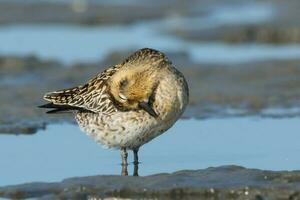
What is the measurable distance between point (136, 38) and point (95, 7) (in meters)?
3.99

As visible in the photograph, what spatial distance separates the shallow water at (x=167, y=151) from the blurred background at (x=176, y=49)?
0.25 feet

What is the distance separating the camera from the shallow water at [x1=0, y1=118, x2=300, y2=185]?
10391 millimetres

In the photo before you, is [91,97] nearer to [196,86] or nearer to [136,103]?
[136,103]

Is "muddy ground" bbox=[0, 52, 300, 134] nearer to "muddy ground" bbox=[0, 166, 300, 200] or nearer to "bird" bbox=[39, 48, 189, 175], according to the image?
"bird" bbox=[39, 48, 189, 175]

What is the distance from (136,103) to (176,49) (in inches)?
308

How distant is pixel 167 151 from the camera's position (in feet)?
36.6

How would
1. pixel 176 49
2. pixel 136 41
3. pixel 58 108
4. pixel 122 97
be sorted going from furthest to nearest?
pixel 136 41, pixel 176 49, pixel 58 108, pixel 122 97

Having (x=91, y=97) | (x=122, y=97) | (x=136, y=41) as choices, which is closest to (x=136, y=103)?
(x=122, y=97)

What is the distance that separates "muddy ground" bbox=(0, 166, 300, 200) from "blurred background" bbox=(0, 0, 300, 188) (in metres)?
0.90

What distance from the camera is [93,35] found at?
2008 cm

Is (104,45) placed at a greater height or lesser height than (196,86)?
greater

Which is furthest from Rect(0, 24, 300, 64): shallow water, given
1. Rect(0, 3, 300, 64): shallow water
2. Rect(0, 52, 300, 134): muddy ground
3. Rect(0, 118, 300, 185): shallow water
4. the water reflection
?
the water reflection

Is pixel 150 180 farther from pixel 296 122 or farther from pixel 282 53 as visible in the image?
pixel 282 53

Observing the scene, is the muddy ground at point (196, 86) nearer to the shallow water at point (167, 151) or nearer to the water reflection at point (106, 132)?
the shallow water at point (167, 151)
